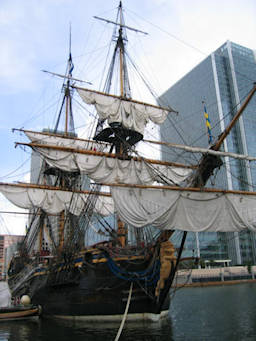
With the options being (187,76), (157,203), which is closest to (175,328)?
(157,203)

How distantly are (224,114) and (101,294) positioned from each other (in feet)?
189

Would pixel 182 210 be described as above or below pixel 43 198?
below

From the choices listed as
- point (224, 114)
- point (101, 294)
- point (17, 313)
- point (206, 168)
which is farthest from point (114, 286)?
point (224, 114)

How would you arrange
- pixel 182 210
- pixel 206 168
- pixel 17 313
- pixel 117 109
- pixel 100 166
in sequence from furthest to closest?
1. pixel 117 109
2. pixel 100 166
3. pixel 17 313
4. pixel 182 210
5. pixel 206 168

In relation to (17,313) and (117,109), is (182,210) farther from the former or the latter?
(17,313)

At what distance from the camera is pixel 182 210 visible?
45.3 ft

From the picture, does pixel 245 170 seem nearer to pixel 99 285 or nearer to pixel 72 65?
pixel 72 65

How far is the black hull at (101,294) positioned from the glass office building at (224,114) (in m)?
47.5

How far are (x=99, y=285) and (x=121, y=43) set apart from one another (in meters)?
17.5

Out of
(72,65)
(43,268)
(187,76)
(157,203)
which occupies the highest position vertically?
(187,76)

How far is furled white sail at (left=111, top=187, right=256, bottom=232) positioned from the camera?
13602mm

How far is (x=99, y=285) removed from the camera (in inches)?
584

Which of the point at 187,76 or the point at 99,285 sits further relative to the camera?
the point at 187,76

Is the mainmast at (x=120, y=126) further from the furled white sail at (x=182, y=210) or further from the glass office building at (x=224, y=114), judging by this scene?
the glass office building at (x=224, y=114)
